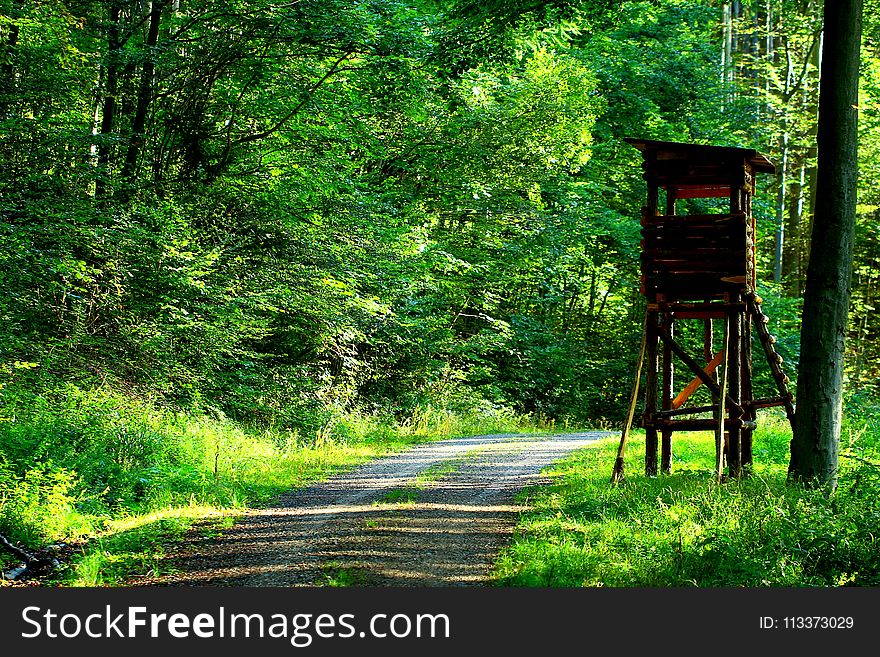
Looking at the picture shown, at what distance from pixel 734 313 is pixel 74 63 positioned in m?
10.5

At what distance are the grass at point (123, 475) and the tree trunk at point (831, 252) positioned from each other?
611 cm

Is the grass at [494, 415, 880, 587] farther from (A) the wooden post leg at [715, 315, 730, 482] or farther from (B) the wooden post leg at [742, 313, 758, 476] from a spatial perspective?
(B) the wooden post leg at [742, 313, 758, 476]

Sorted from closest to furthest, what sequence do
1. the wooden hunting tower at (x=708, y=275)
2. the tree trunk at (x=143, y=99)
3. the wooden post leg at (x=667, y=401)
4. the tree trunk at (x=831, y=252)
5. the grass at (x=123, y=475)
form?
1. the grass at (x=123, y=475)
2. the tree trunk at (x=831, y=252)
3. the wooden hunting tower at (x=708, y=275)
4. the wooden post leg at (x=667, y=401)
5. the tree trunk at (x=143, y=99)

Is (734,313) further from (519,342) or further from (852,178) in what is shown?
(519,342)

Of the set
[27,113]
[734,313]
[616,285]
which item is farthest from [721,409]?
[616,285]

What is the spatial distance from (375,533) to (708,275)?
17.4 ft

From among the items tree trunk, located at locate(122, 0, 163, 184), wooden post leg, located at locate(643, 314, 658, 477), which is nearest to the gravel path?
wooden post leg, located at locate(643, 314, 658, 477)

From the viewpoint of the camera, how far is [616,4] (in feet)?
37.6

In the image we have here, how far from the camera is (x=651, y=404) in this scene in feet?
36.9

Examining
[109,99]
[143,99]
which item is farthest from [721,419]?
[109,99]

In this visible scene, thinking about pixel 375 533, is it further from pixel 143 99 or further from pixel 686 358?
pixel 143 99

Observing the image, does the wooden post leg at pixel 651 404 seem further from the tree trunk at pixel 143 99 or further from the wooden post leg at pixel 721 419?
the tree trunk at pixel 143 99

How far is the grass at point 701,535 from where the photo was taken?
6.62 meters

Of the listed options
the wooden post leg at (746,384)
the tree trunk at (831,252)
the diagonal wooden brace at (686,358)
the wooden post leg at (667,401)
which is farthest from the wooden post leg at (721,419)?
the tree trunk at (831,252)
